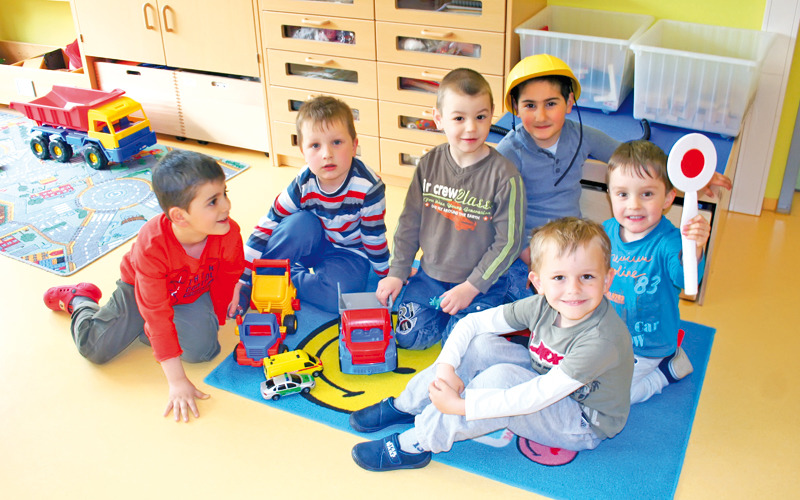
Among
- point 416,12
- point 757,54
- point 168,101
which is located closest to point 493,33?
point 416,12

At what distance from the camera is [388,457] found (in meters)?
1.55

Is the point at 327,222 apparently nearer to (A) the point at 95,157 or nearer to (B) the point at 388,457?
(B) the point at 388,457

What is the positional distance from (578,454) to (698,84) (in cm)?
126

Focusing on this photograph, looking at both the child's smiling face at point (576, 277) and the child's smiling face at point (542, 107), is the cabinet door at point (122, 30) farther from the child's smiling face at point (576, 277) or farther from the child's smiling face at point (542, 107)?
the child's smiling face at point (576, 277)

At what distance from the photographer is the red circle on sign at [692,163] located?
154 centimetres

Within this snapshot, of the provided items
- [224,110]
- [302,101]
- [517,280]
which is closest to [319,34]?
[302,101]

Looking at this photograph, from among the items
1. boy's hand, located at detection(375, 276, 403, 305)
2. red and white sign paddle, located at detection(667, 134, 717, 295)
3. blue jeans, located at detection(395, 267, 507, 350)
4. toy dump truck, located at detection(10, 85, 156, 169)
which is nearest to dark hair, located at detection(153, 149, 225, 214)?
boy's hand, located at detection(375, 276, 403, 305)

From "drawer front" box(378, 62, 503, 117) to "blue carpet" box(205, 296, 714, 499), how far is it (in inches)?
41.7

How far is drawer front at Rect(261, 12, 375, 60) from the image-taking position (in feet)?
8.72

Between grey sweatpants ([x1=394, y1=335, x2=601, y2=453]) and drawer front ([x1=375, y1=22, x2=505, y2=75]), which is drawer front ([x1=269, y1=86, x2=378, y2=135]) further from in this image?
grey sweatpants ([x1=394, y1=335, x2=601, y2=453])

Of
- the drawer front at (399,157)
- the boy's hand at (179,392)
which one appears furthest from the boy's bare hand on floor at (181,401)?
the drawer front at (399,157)

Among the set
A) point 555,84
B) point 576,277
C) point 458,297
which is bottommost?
point 458,297

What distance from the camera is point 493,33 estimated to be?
2.44 meters

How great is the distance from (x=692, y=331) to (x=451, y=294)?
721mm
